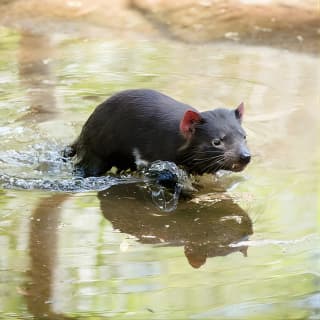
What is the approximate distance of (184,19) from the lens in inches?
422

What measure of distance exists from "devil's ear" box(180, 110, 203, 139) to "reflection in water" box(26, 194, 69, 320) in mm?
855

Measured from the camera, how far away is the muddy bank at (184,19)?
10.1 meters

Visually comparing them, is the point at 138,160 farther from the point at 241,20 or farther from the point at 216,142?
the point at 241,20

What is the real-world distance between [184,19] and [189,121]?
17.3 ft

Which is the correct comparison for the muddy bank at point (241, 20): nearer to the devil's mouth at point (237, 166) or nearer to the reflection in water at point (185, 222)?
A: the devil's mouth at point (237, 166)

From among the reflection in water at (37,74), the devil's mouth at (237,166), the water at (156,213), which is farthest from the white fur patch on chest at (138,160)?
the reflection in water at (37,74)

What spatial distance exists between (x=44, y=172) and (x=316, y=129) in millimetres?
2177

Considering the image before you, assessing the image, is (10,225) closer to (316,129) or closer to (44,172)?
(44,172)

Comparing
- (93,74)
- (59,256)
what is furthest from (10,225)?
(93,74)

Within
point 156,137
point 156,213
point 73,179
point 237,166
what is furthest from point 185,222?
point 73,179

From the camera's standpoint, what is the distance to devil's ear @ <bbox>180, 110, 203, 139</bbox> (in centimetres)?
561

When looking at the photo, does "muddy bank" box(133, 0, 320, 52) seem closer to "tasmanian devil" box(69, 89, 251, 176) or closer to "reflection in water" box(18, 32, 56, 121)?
"reflection in water" box(18, 32, 56, 121)

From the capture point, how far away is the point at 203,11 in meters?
11.0

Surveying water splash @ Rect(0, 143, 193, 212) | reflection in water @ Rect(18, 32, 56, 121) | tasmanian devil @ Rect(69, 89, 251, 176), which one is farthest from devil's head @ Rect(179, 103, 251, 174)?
reflection in water @ Rect(18, 32, 56, 121)
